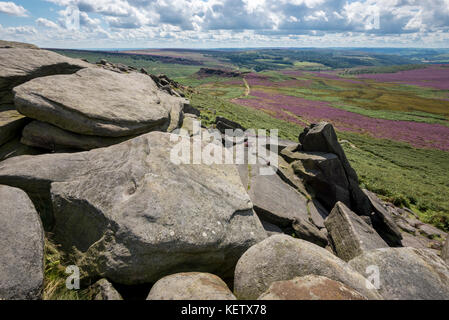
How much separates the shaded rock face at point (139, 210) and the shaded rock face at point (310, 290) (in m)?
2.05

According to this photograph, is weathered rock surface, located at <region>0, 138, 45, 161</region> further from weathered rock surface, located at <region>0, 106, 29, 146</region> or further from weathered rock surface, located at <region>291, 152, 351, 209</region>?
weathered rock surface, located at <region>291, 152, 351, 209</region>

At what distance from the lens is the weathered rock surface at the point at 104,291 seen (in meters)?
5.74

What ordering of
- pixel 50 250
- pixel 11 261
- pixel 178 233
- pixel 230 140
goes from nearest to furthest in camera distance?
pixel 11 261, pixel 178 233, pixel 50 250, pixel 230 140

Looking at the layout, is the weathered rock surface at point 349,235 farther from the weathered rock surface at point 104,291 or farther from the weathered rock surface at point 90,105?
the weathered rock surface at point 90,105

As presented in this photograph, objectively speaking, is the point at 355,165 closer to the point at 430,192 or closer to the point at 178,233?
the point at 430,192

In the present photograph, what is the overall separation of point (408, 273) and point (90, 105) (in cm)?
1341

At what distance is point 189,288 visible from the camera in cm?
559

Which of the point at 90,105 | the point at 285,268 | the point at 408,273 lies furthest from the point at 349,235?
the point at 90,105

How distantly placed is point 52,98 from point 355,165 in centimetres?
3326

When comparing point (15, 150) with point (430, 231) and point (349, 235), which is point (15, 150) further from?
point (430, 231)

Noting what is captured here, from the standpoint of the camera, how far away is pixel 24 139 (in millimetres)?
10336

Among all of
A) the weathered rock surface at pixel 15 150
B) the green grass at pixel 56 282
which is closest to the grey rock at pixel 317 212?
the green grass at pixel 56 282
